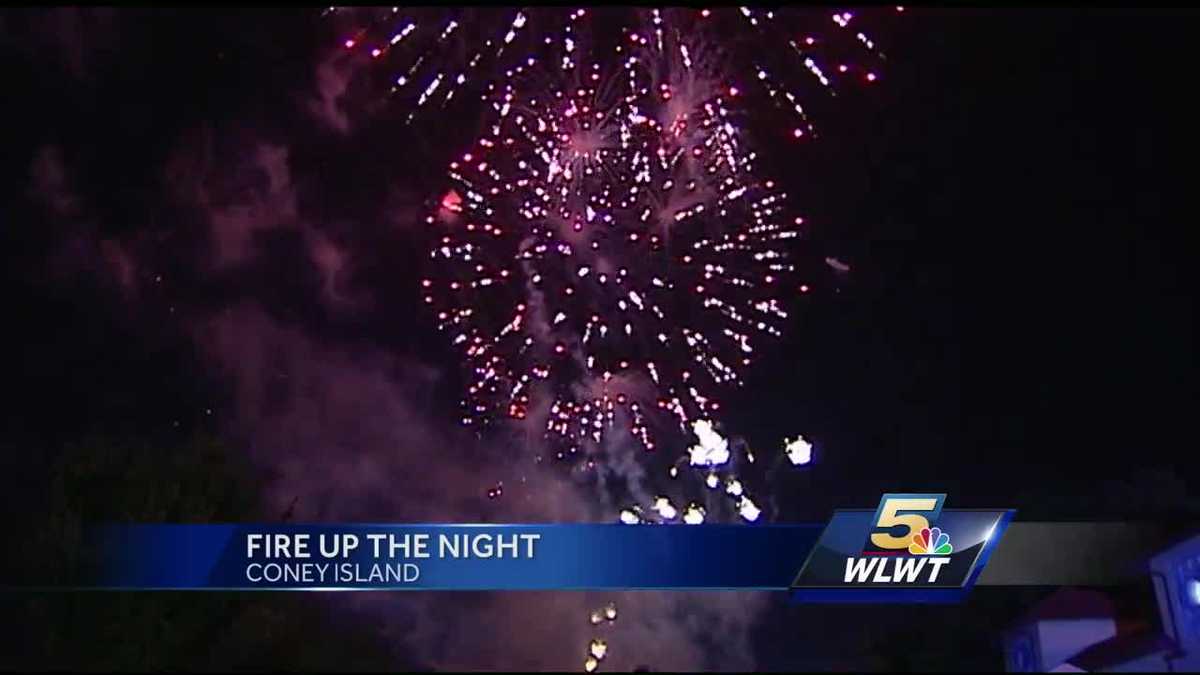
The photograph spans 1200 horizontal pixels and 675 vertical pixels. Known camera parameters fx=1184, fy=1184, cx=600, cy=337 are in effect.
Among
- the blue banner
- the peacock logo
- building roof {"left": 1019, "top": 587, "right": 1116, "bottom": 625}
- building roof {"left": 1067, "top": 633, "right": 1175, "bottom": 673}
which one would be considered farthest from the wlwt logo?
building roof {"left": 1019, "top": 587, "right": 1116, "bottom": 625}

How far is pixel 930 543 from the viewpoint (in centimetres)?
1415

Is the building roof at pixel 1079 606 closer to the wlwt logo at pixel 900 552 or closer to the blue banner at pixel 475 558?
the wlwt logo at pixel 900 552

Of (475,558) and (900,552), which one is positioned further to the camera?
(900,552)

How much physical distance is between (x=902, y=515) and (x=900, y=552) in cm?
46

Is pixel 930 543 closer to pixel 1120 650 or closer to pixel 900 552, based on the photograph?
pixel 900 552

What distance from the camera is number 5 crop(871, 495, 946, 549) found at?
14.0 metres

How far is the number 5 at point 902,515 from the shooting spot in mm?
13992

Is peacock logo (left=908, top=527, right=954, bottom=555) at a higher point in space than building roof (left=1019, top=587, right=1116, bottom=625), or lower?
lower

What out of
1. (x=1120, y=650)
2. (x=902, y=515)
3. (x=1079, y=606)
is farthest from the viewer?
(x=1079, y=606)

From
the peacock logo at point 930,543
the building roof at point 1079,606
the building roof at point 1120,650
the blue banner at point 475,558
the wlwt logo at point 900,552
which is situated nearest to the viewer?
the blue banner at point 475,558

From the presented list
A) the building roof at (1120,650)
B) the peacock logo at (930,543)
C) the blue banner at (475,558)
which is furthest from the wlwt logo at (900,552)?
the building roof at (1120,650)

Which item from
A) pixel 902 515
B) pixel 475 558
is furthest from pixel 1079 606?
pixel 475 558

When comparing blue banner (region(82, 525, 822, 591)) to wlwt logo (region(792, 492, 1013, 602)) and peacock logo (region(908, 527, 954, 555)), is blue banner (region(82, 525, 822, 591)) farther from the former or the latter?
peacock logo (region(908, 527, 954, 555))

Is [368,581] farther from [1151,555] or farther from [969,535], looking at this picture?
[1151,555]
